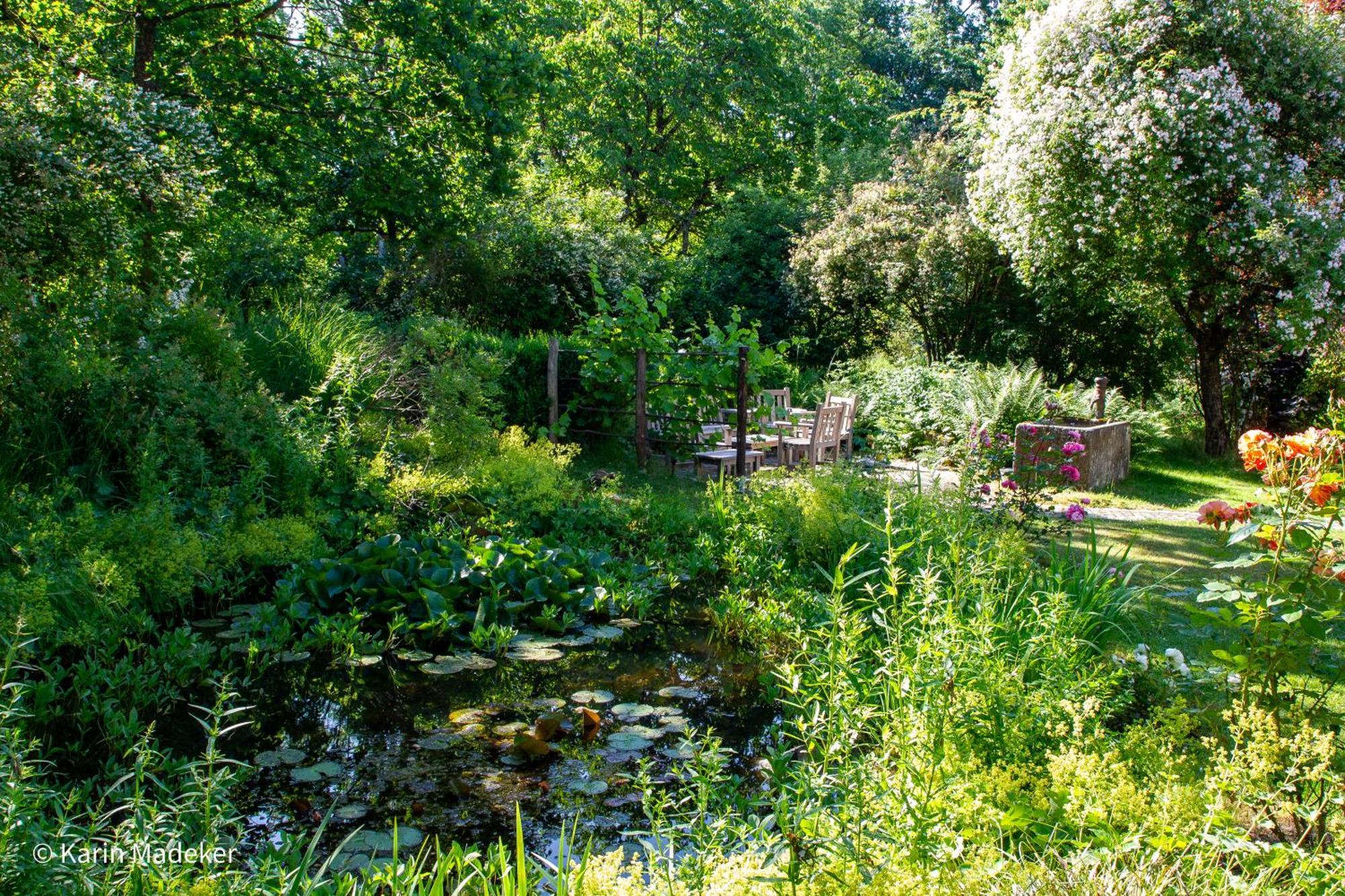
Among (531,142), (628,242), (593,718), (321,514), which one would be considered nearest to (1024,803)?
(593,718)

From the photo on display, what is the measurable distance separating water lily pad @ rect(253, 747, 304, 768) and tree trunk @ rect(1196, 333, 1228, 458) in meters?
12.1

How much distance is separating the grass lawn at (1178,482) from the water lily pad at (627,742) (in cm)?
652

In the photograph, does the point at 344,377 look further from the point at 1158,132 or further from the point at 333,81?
the point at 1158,132

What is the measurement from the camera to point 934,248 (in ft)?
50.2

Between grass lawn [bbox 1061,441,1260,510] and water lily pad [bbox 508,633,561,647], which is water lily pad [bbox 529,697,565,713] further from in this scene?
grass lawn [bbox 1061,441,1260,510]

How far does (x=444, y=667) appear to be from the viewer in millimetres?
4293

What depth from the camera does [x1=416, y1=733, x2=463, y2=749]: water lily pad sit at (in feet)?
11.6

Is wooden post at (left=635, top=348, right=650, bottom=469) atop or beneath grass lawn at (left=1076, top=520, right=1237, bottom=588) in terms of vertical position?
atop

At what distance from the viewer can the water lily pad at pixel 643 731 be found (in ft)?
12.1

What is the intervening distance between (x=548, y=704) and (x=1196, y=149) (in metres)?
9.73

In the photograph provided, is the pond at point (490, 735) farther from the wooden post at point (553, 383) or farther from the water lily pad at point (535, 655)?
the wooden post at point (553, 383)

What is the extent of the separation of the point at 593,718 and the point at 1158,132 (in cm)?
964

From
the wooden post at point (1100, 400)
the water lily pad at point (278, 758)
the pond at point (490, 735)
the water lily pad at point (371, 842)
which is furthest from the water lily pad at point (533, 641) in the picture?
the wooden post at point (1100, 400)

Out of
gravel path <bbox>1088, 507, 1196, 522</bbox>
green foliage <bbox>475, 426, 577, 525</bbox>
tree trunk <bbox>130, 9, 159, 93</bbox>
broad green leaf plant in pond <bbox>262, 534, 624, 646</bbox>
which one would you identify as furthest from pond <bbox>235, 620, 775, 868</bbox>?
tree trunk <bbox>130, 9, 159, 93</bbox>
